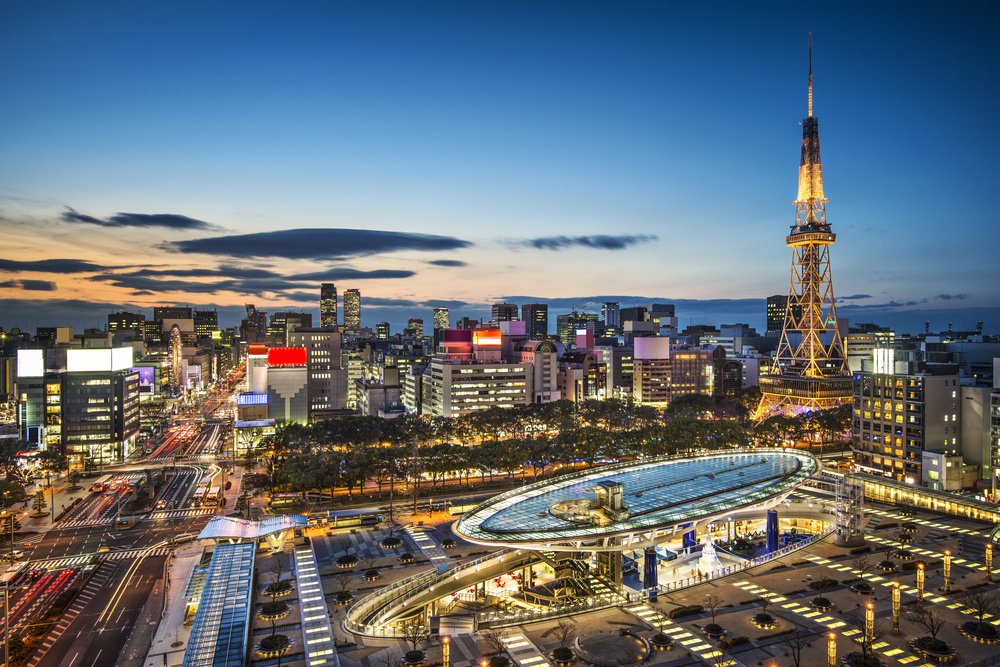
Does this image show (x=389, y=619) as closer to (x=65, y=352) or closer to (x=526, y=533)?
(x=526, y=533)

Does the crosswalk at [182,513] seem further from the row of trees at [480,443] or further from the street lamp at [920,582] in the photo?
the street lamp at [920,582]

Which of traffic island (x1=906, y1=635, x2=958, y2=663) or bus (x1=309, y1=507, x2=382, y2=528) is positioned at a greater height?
traffic island (x1=906, y1=635, x2=958, y2=663)

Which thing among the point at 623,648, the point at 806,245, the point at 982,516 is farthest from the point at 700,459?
the point at 806,245

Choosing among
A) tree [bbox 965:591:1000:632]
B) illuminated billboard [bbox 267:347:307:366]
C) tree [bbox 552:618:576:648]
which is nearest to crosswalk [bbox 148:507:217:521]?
tree [bbox 552:618:576:648]

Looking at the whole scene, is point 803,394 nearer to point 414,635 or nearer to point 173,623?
point 414,635

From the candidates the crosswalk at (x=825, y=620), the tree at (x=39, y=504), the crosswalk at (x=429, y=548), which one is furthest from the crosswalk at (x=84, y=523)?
the crosswalk at (x=825, y=620)

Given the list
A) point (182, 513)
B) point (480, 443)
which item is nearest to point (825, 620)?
point (182, 513)

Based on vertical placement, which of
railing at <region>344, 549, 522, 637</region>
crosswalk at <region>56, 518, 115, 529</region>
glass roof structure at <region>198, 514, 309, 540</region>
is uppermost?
glass roof structure at <region>198, 514, 309, 540</region>

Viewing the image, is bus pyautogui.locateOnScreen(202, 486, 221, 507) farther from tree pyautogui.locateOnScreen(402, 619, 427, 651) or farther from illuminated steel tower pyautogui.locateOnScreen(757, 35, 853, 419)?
illuminated steel tower pyautogui.locateOnScreen(757, 35, 853, 419)
